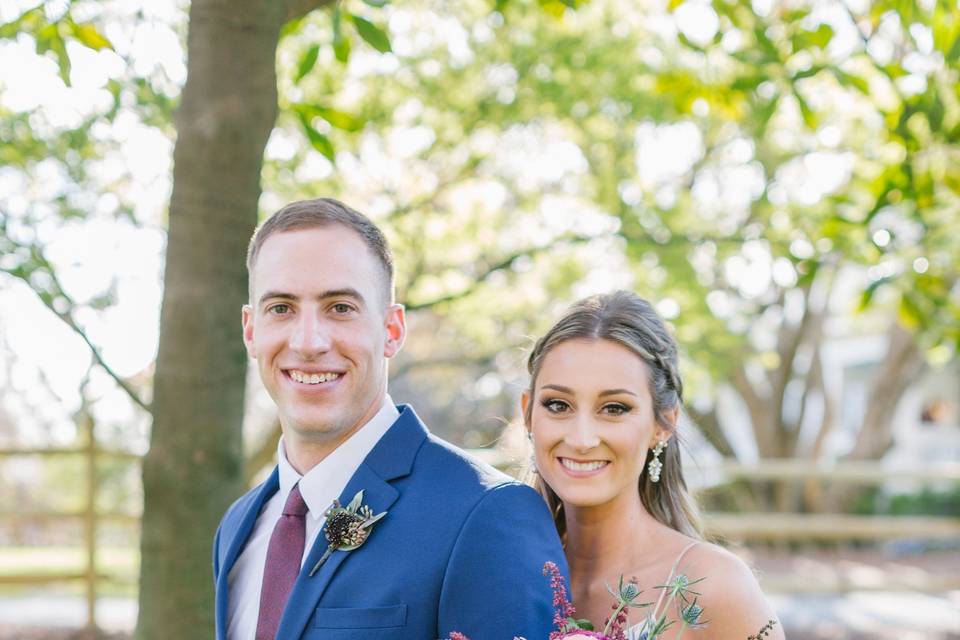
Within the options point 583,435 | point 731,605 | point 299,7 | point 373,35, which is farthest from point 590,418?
point 299,7

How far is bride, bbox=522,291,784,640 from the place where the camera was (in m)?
2.99

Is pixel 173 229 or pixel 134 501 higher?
pixel 134 501

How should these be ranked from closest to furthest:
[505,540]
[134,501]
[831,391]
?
[505,540] < [134,501] < [831,391]

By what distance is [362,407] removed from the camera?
2.59 meters

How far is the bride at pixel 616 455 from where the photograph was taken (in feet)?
9.81

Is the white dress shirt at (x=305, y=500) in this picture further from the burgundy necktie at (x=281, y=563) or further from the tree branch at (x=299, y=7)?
the tree branch at (x=299, y=7)

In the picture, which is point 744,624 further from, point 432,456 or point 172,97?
point 172,97

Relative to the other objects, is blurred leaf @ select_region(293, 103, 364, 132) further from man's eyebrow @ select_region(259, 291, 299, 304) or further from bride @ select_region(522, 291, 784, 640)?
man's eyebrow @ select_region(259, 291, 299, 304)

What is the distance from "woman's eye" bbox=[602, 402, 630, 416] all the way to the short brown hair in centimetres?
73

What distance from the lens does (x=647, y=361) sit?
314 cm

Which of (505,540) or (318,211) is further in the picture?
(318,211)

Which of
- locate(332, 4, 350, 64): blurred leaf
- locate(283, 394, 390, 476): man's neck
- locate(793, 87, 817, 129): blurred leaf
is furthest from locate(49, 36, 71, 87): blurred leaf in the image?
locate(793, 87, 817, 129): blurred leaf

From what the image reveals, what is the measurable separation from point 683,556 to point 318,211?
56.2 inches

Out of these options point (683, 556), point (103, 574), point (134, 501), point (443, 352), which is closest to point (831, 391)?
point (443, 352)
